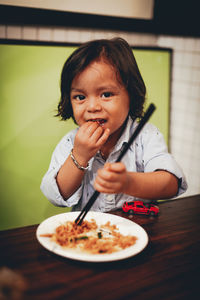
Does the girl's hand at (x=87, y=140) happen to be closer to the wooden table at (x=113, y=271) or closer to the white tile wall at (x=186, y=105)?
the wooden table at (x=113, y=271)

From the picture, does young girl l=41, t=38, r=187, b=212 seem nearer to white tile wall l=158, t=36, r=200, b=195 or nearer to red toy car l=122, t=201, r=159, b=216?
red toy car l=122, t=201, r=159, b=216

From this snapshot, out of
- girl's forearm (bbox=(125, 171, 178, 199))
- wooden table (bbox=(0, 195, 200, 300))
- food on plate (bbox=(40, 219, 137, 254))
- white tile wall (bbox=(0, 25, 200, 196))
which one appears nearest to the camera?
wooden table (bbox=(0, 195, 200, 300))

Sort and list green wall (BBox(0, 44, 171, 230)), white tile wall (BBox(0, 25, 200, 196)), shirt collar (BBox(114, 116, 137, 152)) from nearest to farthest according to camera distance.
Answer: shirt collar (BBox(114, 116, 137, 152))
green wall (BBox(0, 44, 171, 230))
white tile wall (BBox(0, 25, 200, 196))

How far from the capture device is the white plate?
2.22 feet

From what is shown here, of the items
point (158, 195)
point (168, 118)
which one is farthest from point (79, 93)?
point (168, 118)

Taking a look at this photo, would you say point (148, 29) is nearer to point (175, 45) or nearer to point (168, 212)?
point (175, 45)

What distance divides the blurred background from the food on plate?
816 millimetres

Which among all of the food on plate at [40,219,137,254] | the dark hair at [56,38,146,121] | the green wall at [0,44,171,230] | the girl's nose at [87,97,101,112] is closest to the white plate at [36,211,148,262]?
the food on plate at [40,219,137,254]

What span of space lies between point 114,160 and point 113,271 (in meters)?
0.67

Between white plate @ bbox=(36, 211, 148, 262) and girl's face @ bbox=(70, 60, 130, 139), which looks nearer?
white plate @ bbox=(36, 211, 148, 262)

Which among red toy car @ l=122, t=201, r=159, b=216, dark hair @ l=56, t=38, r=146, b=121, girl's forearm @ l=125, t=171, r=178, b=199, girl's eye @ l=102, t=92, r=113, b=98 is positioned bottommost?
red toy car @ l=122, t=201, r=159, b=216

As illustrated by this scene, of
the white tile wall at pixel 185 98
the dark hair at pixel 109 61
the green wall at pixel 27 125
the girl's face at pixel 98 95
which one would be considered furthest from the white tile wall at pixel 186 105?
the girl's face at pixel 98 95

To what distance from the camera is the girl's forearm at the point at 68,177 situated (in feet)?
3.59

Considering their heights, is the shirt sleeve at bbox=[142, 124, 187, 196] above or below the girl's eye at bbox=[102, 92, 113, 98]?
below
